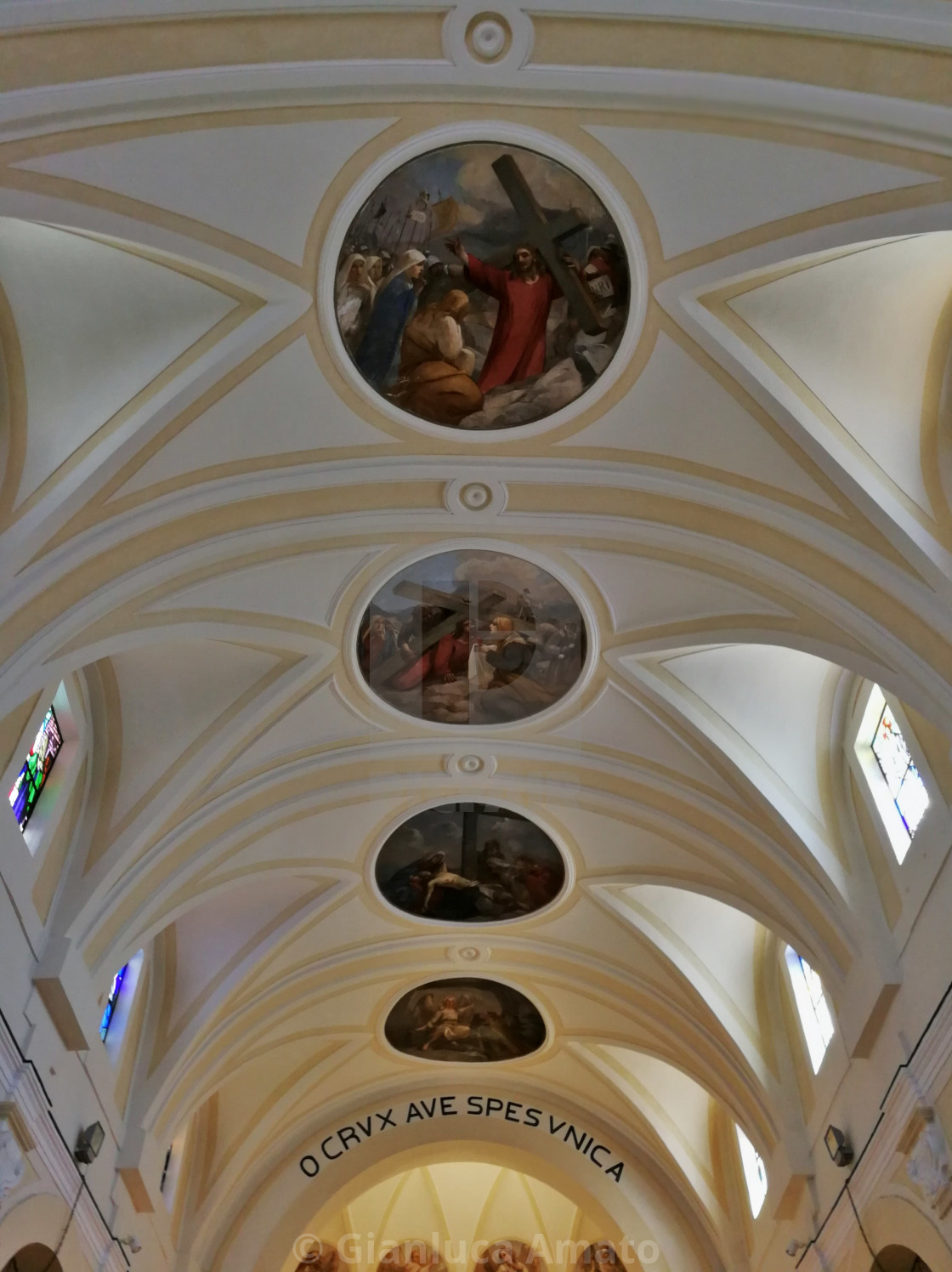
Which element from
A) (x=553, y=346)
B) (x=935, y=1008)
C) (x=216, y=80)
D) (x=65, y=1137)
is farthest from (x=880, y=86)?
(x=65, y=1137)

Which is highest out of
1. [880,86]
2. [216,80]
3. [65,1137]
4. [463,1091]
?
[216,80]

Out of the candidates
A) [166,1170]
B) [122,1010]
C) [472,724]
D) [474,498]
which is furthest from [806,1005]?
[166,1170]

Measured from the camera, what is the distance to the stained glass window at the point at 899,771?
1113cm

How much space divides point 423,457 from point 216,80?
3.75 metres

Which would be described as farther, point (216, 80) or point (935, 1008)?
point (935, 1008)

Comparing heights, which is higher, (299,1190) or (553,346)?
(553,346)

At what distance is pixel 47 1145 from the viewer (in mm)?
11305

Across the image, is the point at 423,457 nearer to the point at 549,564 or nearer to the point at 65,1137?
the point at 549,564

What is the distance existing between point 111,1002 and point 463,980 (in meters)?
5.39

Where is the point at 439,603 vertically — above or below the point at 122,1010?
above

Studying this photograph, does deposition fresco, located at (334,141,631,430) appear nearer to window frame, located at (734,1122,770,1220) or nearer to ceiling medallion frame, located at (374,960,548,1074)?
ceiling medallion frame, located at (374,960,548,1074)

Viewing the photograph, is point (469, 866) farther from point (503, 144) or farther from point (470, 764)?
point (503, 144)

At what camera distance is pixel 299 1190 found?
18.0 meters

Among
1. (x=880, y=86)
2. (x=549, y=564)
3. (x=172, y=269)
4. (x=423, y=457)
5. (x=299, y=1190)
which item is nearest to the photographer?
(x=880, y=86)
